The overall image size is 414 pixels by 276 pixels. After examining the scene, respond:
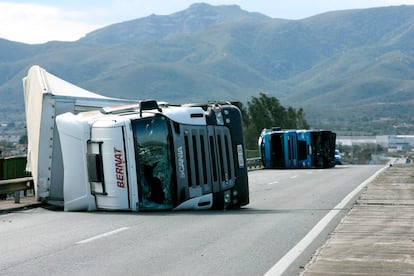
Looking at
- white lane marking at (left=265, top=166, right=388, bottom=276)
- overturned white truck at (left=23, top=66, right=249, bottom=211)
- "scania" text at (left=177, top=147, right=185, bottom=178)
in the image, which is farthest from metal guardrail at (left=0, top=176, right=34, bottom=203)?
white lane marking at (left=265, top=166, right=388, bottom=276)

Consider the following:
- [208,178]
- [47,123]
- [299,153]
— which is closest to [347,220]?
[208,178]

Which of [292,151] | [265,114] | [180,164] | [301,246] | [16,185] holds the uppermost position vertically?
[265,114]

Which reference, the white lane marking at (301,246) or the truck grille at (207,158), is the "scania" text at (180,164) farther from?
the white lane marking at (301,246)

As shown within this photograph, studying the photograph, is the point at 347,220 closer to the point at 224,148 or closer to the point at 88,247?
the point at 224,148

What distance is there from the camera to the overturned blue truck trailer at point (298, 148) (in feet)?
157

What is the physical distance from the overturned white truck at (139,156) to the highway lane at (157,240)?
0.39 meters

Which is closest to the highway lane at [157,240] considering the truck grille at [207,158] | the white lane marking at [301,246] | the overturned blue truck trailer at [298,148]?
the white lane marking at [301,246]

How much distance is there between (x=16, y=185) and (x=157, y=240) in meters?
7.74

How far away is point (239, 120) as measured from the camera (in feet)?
57.6

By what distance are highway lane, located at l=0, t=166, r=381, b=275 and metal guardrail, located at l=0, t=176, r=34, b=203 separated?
1.13 meters

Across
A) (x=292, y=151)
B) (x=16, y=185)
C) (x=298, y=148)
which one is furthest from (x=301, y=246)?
(x=292, y=151)

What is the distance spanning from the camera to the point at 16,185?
19031 mm

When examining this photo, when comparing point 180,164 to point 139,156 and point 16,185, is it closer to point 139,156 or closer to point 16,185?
point 139,156

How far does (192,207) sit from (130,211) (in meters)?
1.22
